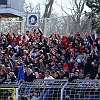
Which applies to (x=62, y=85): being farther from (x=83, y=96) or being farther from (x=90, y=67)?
(x=90, y=67)

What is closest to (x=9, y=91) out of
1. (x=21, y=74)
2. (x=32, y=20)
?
(x=21, y=74)

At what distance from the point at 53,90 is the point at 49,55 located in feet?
24.7

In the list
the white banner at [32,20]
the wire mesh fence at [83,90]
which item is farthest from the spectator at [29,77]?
the white banner at [32,20]

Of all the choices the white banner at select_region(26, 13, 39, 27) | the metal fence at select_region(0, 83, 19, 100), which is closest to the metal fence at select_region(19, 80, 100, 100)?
the metal fence at select_region(0, 83, 19, 100)

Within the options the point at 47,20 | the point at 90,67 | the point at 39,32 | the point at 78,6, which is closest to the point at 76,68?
the point at 90,67

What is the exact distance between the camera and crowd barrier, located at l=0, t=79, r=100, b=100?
1509 centimetres

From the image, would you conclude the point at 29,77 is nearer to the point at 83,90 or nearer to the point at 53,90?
the point at 53,90

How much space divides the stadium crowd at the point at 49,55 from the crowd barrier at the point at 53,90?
2.03 m

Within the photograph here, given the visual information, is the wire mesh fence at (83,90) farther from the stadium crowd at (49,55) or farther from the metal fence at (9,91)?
the stadium crowd at (49,55)

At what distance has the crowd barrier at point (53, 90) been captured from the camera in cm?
1509

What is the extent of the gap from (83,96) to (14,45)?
1128 cm

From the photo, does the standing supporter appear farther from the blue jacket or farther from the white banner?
the white banner

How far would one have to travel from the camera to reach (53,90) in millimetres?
15523

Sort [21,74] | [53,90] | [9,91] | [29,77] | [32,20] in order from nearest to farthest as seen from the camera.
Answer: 1. [53,90]
2. [9,91]
3. [29,77]
4. [21,74]
5. [32,20]
